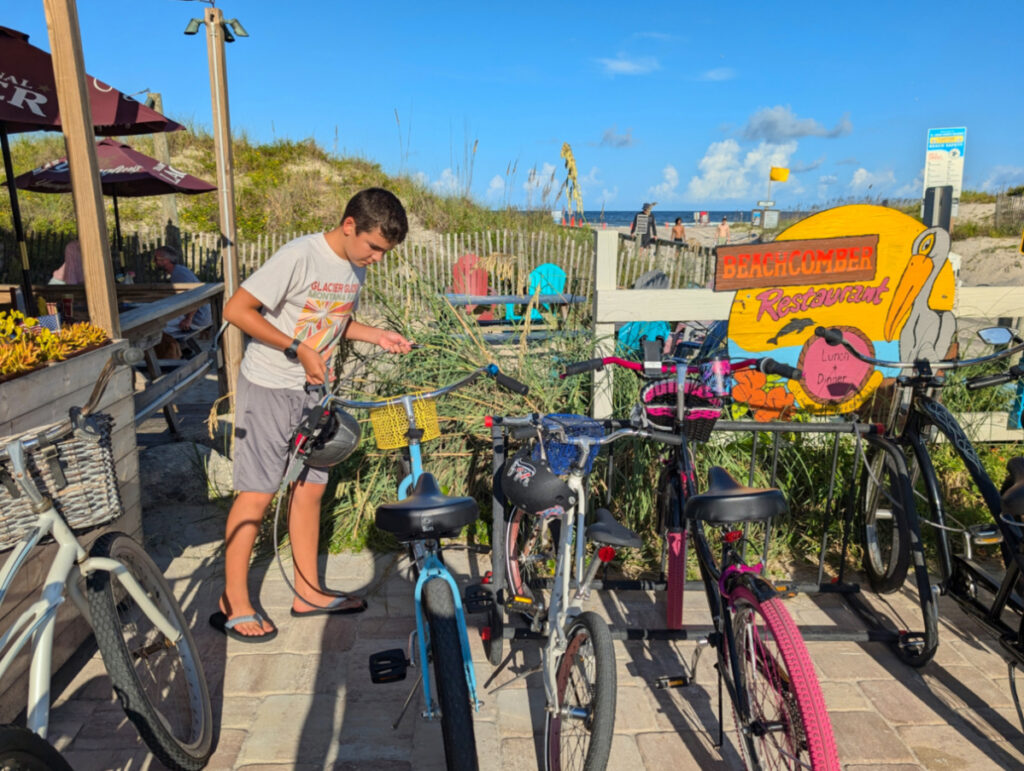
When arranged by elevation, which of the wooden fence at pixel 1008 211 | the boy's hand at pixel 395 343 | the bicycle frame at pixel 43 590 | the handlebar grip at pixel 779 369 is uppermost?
the wooden fence at pixel 1008 211

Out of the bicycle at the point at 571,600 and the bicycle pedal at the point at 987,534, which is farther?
the bicycle pedal at the point at 987,534

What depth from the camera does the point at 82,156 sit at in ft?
10.3

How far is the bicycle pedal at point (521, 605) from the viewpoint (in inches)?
103

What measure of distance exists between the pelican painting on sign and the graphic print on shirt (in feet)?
6.45

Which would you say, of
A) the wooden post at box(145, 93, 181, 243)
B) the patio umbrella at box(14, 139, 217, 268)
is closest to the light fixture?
the patio umbrella at box(14, 139, 217, 268)

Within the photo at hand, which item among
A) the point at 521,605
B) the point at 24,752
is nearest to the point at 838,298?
the point at 521,605

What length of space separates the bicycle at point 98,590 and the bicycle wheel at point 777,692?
170 cm

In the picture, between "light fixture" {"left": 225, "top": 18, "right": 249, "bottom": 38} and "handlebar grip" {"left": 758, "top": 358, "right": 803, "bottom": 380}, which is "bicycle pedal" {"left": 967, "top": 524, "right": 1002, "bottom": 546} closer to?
"handlebar grip" {"left": 758, "top": 358, "right": 803, "bottom": 380}

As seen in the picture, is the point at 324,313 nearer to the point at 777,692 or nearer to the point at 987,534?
the point at 777,692

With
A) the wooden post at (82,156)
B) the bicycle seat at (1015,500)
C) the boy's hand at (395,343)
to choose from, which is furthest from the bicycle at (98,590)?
the bicycle seat at (1015,500)

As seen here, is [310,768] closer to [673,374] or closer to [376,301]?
[673,374]

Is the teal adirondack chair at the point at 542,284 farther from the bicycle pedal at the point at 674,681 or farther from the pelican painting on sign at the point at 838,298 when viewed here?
the bicycle pedal at the point at 674,681

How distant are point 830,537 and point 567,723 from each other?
8.14 feet

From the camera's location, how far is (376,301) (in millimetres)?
4480
